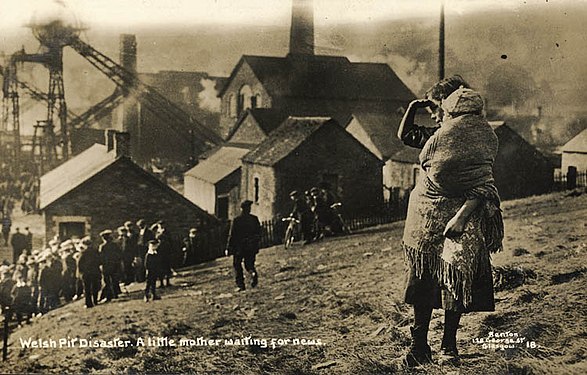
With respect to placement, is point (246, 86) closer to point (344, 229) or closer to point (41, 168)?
point (344, 229)

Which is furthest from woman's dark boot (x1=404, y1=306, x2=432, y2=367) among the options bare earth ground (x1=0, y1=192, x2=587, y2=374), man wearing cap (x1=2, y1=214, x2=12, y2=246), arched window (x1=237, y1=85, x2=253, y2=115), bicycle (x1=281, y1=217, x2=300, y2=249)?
man wearing cap (x1=2, y1=214, x2=12, y2=246)

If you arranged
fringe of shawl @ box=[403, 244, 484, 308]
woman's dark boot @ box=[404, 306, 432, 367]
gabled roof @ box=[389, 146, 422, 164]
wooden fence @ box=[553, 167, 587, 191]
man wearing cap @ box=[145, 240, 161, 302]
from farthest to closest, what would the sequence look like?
man wearing cap @ box=[145, 240, 161, 302], wooden fence @ box=[553, 167, 587, 191], gabled roof @ box=[389, 146, 422, 164], woman's dark boot @ box=[404, 306, 432, 367], fringe of shawl @ box=[403, 244, 484, 308]

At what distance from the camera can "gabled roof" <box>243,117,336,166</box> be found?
196 inches

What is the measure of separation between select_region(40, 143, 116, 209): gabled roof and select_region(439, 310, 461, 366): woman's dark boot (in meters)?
3.09

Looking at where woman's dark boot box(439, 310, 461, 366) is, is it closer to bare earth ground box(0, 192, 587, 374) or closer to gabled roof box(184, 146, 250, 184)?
bare earth ground box(0, 192, 587, 374)

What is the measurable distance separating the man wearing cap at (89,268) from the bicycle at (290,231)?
165 centimetres

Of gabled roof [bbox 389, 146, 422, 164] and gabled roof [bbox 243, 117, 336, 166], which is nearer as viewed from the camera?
gabled roof [bbox 389, 146, 422, 164]

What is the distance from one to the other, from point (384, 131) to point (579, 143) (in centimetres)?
157

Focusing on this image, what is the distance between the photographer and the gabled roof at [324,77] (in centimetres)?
484

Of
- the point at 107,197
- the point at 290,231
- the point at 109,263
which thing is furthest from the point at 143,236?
the point at 290,231

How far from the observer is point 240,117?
16.8 feet

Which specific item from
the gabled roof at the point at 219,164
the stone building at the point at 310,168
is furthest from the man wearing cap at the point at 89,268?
the stone building at the point at 310,168

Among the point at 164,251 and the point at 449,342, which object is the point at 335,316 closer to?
the point at 449,342

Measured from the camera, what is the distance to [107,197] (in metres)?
A: 5.13
